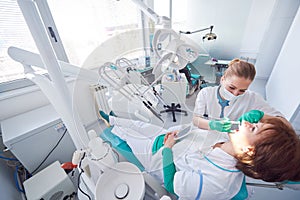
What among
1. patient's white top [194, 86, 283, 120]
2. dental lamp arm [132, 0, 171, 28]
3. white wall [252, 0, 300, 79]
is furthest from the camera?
white wall [252, 0, 300, 79]

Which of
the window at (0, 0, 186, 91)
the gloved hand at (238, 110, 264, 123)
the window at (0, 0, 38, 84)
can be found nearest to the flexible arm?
the gloved hand at (238, 110, 264, 123)

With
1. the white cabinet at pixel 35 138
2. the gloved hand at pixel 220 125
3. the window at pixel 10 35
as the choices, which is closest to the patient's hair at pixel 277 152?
the gloved hand at pixel 220 125

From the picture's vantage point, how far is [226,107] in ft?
2.35

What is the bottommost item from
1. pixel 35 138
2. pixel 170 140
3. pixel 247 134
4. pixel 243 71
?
pixel 35 138

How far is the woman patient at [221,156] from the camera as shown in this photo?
1.54 feet

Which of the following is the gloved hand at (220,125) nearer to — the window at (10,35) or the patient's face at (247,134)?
the patient's face at (247,134)

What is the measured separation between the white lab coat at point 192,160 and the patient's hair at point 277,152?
0.35 feet

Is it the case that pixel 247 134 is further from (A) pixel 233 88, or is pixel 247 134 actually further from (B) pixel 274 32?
(B) pixel 274 32

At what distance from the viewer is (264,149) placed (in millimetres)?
472

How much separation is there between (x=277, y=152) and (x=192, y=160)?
0.33m

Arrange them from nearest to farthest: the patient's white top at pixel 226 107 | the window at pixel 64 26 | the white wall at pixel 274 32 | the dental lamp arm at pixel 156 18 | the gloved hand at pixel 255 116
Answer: the gloved hand at pixel 255 116 → the dental lamp arm at pixel 156 18 → the patient's white top at pixel 226 107 → the window at pixel 64 26 → the white wall at pixel 274 32

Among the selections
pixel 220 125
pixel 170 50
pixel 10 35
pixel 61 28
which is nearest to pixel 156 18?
pixel 170 50

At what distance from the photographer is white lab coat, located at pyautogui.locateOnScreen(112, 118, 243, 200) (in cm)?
55

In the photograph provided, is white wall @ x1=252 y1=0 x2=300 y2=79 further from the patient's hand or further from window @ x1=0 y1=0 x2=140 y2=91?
the patient's hand
